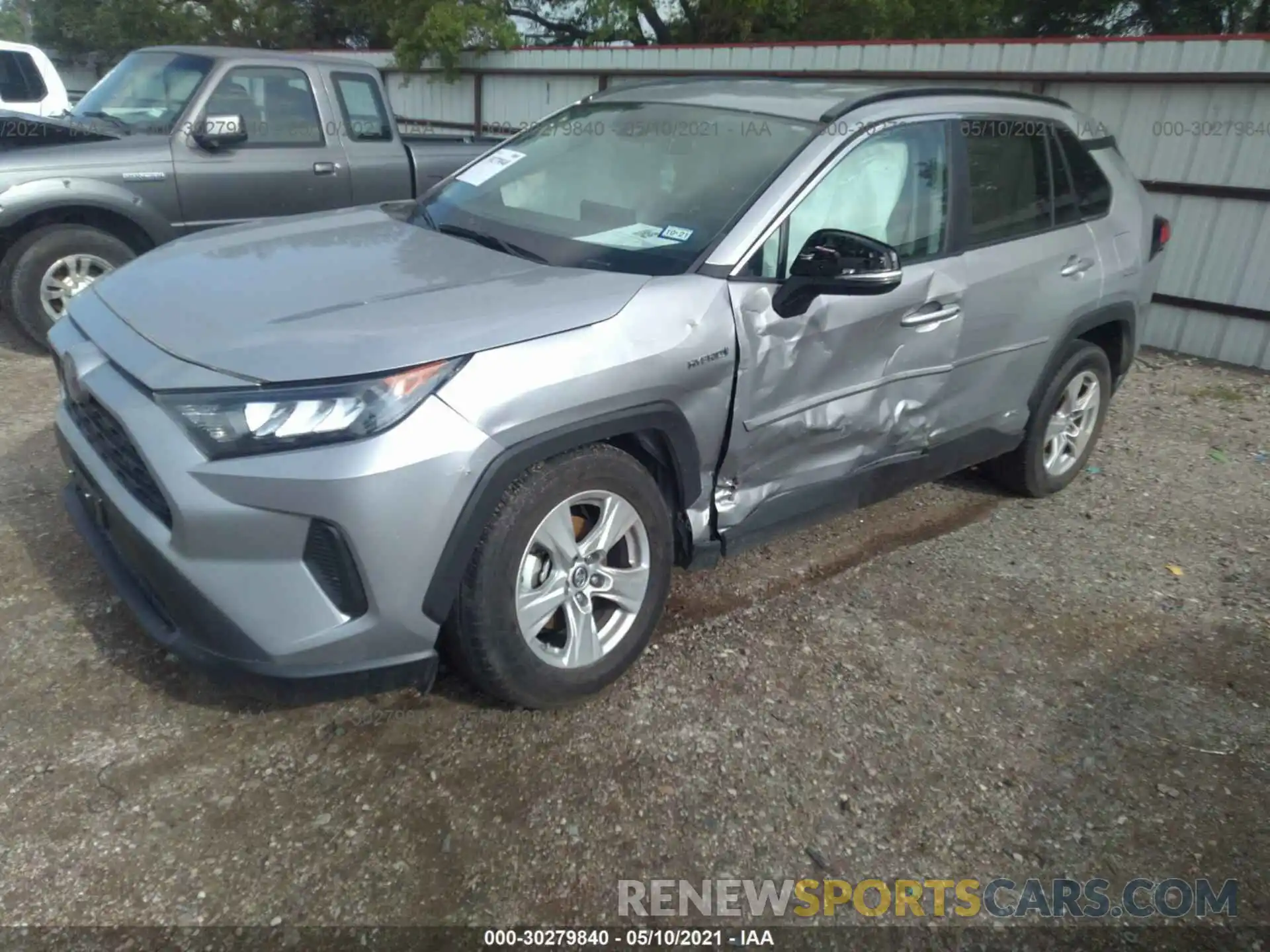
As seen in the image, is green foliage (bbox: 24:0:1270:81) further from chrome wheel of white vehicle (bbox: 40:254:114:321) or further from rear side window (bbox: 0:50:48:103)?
chrome wheel of white vehicle (bbox: 40:254:114:321)

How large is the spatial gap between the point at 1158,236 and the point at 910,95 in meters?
1.91

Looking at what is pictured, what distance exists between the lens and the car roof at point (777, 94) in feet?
11.3

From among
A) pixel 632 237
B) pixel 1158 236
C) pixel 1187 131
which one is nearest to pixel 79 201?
pixel 632 237

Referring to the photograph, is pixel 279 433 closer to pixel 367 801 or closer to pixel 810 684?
pixel 367 801

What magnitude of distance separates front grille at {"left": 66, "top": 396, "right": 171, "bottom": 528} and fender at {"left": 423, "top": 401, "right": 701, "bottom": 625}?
68 cm

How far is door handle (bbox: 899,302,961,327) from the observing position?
11.4 ft

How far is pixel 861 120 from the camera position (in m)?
3.36

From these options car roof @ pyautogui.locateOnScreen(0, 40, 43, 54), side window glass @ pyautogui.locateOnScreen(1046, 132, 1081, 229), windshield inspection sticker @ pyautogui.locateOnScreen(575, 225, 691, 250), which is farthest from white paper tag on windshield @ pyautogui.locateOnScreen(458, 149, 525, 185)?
car roof @ pyautogui.locateOnScreen(0, 40, 43, 54)

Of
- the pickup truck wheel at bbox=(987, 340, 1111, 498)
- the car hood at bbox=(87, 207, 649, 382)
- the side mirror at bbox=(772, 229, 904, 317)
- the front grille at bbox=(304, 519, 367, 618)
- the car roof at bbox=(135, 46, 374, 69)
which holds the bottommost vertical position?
the pickup truck wheel at bbox=(987, 340, 1111, 498)

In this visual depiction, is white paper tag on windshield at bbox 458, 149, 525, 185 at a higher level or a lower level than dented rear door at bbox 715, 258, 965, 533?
higher

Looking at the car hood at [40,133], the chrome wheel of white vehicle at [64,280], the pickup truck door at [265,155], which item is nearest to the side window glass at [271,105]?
A: the pickup truck door at [265,155]

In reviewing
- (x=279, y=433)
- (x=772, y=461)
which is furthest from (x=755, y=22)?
(x=279, y=433)

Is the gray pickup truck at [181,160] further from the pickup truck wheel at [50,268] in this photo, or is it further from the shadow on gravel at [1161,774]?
the shadow on gravel at [1161,774]

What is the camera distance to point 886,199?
3.50 meters
